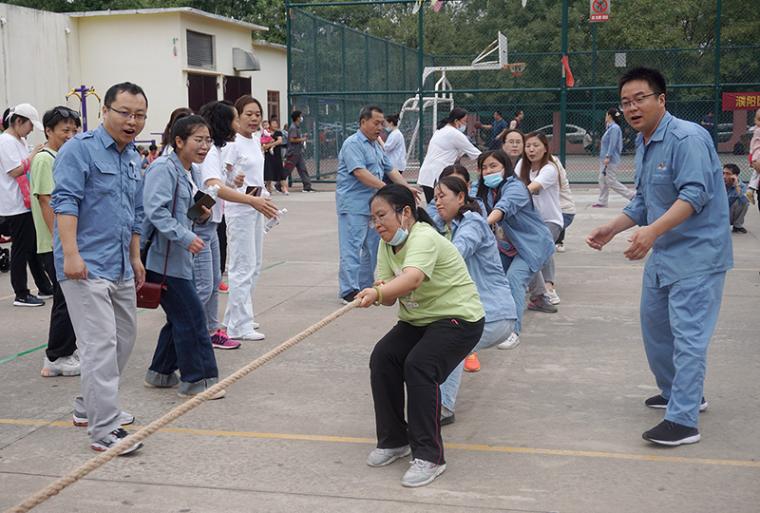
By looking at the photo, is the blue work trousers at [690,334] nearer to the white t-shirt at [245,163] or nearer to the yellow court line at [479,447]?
the yellow court line at [479,447]

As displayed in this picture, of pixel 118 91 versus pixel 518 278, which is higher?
pixel 118 91

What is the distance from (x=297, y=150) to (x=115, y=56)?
710cm

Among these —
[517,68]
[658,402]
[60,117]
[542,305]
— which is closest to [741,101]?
[517,68]

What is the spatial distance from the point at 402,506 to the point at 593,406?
1773 mm

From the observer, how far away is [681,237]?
4656 millimetres

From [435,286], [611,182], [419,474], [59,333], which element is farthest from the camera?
[611,182]

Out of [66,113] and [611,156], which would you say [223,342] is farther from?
[611,156]

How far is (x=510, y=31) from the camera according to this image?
32094 mm

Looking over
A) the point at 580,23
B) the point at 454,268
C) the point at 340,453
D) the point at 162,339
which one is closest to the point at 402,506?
the point at 340,453

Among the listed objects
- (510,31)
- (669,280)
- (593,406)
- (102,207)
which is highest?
(510,31)

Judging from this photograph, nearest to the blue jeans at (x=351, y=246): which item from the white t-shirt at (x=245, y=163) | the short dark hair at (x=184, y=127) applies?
the white t-shirt at (x=245, y=163)

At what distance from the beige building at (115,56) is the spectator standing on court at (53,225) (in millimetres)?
15530

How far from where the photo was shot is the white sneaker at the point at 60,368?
20.0 ft

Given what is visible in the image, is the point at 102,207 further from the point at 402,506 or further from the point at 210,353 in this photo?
the point at 402,506
